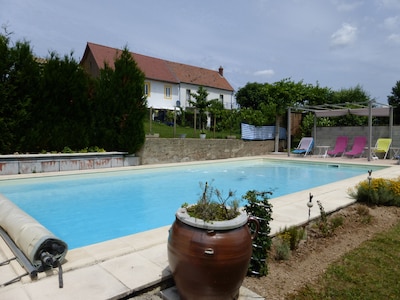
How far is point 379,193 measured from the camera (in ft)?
19.3

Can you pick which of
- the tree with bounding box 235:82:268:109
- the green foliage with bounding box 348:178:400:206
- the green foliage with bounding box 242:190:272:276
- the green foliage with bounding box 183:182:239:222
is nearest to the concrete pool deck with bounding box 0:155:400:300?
the green foliage with bounding box 242:190:272:276

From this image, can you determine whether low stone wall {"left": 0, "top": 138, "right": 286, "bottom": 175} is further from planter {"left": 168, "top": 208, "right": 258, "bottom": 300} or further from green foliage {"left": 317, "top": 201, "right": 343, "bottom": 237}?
planter {"left": 168, "top": 208, "right": 258, "bottom": 300}

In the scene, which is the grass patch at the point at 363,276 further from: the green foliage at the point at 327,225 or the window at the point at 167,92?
the window at the point at 167,92

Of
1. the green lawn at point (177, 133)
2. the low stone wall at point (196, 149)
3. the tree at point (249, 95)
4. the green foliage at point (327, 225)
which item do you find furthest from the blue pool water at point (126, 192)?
the tree at point (249, 95)

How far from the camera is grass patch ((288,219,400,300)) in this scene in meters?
2.75

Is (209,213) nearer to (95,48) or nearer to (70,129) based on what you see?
(70,129)

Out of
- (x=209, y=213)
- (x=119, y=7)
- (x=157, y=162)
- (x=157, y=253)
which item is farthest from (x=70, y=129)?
(x=209, y=213)

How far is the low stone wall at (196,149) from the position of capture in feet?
42.5

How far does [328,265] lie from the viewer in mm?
3375

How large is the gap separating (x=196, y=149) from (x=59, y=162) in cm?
648

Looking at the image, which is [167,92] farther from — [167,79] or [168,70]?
[168,70]

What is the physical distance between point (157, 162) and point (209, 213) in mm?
10882

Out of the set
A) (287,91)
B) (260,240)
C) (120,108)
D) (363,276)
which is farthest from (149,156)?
(287,91)

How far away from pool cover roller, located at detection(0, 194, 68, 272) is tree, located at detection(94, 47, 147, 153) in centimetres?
861
